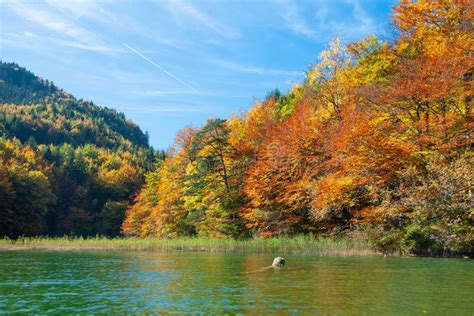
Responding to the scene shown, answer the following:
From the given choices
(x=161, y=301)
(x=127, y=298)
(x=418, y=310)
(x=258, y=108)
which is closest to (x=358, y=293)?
(x=418, y=310)

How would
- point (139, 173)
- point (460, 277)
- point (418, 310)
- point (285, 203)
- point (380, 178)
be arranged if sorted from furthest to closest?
point (139, 173), point (285, 203), point (380, 178), point (460, 277), point (418, 310)

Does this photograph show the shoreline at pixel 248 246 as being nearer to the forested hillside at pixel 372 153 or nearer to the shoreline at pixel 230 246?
the shoreline at pixel 230 246

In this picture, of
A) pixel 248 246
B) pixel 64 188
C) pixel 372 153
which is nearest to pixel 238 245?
pixel 248 246

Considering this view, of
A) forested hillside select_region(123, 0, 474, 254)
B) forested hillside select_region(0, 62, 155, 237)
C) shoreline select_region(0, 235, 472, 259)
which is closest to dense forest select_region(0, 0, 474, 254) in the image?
forested hillside select_region(123, 0, 474, 254)

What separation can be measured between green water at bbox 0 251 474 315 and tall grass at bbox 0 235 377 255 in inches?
323

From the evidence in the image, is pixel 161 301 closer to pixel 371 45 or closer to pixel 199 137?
pixel 371 45

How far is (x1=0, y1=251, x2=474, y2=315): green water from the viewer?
10586 mm

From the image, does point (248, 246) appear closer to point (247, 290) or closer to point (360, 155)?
point (360, 155)

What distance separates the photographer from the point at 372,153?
27562mm

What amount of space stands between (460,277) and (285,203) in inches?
902

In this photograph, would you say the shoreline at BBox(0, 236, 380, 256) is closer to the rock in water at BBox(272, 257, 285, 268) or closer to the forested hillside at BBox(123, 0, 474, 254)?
the forested hillside at BBox(123, 0, 474, 254)

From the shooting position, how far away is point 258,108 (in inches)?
2347

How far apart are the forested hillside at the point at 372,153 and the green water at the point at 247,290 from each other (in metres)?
6.10

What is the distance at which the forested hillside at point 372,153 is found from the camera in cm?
2497
